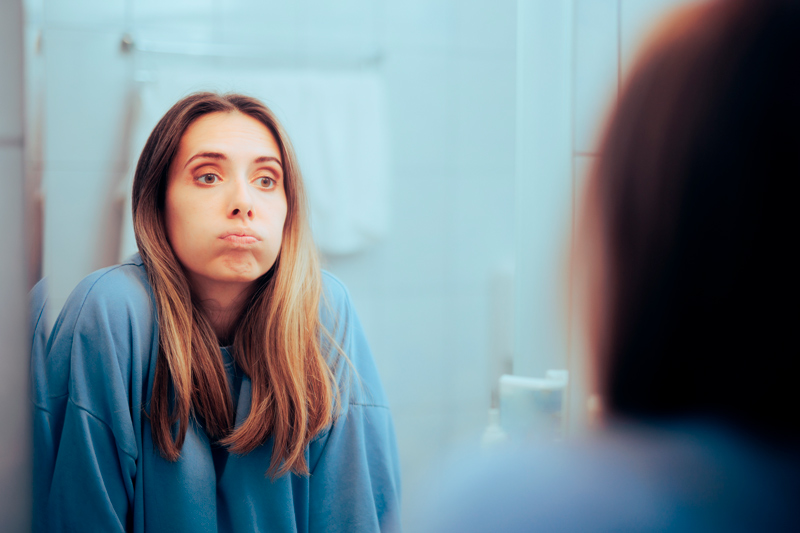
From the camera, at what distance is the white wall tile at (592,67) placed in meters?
0.41

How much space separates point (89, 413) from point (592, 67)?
22.5 inches

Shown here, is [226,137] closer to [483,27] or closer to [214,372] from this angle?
[214,372]

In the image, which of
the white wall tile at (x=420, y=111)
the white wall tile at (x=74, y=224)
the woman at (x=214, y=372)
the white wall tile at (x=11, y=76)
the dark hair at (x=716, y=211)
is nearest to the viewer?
the white wall tile at (x=11, y=76)

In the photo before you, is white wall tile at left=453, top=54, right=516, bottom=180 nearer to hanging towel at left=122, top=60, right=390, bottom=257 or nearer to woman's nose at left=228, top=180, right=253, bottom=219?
hanging towel at left=122, top=60, right=390, bottom=257

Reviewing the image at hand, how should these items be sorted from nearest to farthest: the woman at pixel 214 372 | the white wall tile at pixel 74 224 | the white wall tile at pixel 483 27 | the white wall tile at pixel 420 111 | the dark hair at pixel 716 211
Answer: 1. the dark hair at pixel 716 211
2. the woman at pixel 214 372
3. the white wall tile at pixel 74 224
4. the white wall tile at pixel 483 27
5. the white wall tile at pixel 420 111

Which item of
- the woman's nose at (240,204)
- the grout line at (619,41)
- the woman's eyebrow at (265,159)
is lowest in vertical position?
the woman's nose at (240,204)

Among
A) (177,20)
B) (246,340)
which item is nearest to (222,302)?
(246,340)

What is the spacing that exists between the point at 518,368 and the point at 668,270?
0.16 m

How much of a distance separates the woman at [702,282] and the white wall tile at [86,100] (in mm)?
642

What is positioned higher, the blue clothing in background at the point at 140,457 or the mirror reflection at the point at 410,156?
the mirror reflection at the point at 410,156

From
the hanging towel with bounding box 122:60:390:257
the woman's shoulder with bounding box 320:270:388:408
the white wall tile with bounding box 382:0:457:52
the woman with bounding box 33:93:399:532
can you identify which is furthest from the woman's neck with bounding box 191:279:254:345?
the white wall tile with bounding box 382:0:457:52

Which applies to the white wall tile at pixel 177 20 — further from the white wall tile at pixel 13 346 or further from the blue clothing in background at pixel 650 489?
the blue clothing in background at pixel 650 489

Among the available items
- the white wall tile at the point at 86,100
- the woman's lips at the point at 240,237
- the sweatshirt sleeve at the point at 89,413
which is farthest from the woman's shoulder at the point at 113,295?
the white wall tile at the point at 86,100

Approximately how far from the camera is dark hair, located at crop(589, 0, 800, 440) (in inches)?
14.3
